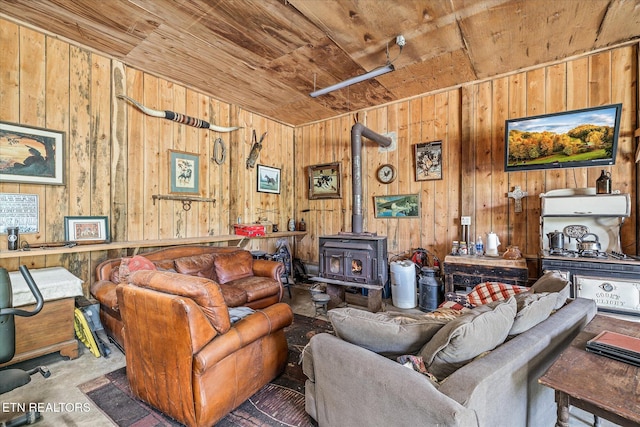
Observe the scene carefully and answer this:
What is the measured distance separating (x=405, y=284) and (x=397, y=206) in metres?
1.24

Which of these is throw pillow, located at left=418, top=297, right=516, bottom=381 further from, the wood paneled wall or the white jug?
the wood paneled wall

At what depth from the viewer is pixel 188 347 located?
62.2 inches

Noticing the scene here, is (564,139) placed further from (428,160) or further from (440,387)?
(440,387)

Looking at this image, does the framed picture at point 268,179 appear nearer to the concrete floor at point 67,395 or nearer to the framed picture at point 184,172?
the framed picture at point 184,172

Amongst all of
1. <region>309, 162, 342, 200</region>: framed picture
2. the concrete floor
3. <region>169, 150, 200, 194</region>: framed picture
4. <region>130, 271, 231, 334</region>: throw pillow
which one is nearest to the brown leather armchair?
<region>130, 271, 231, 334</region>: throw pillow

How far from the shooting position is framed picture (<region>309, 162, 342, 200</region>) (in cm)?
512

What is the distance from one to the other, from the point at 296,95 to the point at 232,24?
5.60 ft

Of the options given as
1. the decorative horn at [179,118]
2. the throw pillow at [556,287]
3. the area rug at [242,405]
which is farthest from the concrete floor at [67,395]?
the decorative horn at [179,118]

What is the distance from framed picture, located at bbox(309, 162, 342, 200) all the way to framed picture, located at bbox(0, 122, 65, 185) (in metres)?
3.51

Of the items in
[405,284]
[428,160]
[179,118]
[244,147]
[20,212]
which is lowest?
[405,284]

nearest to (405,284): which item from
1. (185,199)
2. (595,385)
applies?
(595,385)

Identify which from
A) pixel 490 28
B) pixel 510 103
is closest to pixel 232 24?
pixel 490 28

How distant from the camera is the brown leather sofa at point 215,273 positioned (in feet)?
9.10

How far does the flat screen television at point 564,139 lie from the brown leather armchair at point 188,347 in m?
3.32
